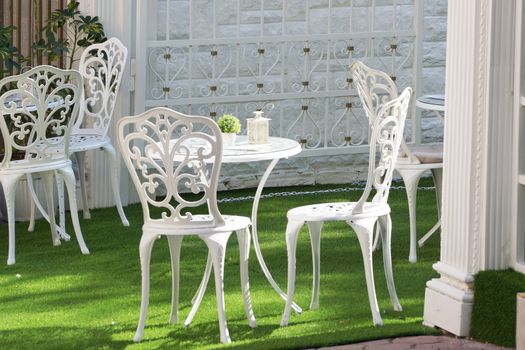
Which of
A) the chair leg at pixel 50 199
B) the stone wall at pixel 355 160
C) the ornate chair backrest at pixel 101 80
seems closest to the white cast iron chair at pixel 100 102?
the ornate chair backrest at pixel 101 80

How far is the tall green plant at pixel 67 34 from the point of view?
8.84 m

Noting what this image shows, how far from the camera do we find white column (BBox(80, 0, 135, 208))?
898cm

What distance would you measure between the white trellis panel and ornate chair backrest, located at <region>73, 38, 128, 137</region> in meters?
0.26

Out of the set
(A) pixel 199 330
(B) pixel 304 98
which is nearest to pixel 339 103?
(B) pixel 304 98

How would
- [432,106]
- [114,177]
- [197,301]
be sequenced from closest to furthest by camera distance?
[197,301]
[432,106]
[114,177]

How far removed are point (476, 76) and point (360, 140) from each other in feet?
14.1

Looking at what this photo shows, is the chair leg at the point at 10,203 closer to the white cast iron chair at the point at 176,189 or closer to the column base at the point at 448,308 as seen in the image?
the white cast iron chair at the point at 176,189

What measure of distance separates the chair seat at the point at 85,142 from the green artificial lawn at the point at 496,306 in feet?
10.7

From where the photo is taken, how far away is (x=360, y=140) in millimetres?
9836

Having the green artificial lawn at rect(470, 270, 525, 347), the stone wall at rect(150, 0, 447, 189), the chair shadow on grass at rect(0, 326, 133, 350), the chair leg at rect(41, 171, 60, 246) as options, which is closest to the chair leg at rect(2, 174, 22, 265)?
the chair leg at rect(41, 171, 60, 246)

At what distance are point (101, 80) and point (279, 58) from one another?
1.41 meters

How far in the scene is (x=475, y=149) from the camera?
5.59 metres

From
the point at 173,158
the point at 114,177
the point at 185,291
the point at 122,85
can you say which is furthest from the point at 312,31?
the point at 173,158

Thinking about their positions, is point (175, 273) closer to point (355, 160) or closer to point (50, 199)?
point (50, 199)
